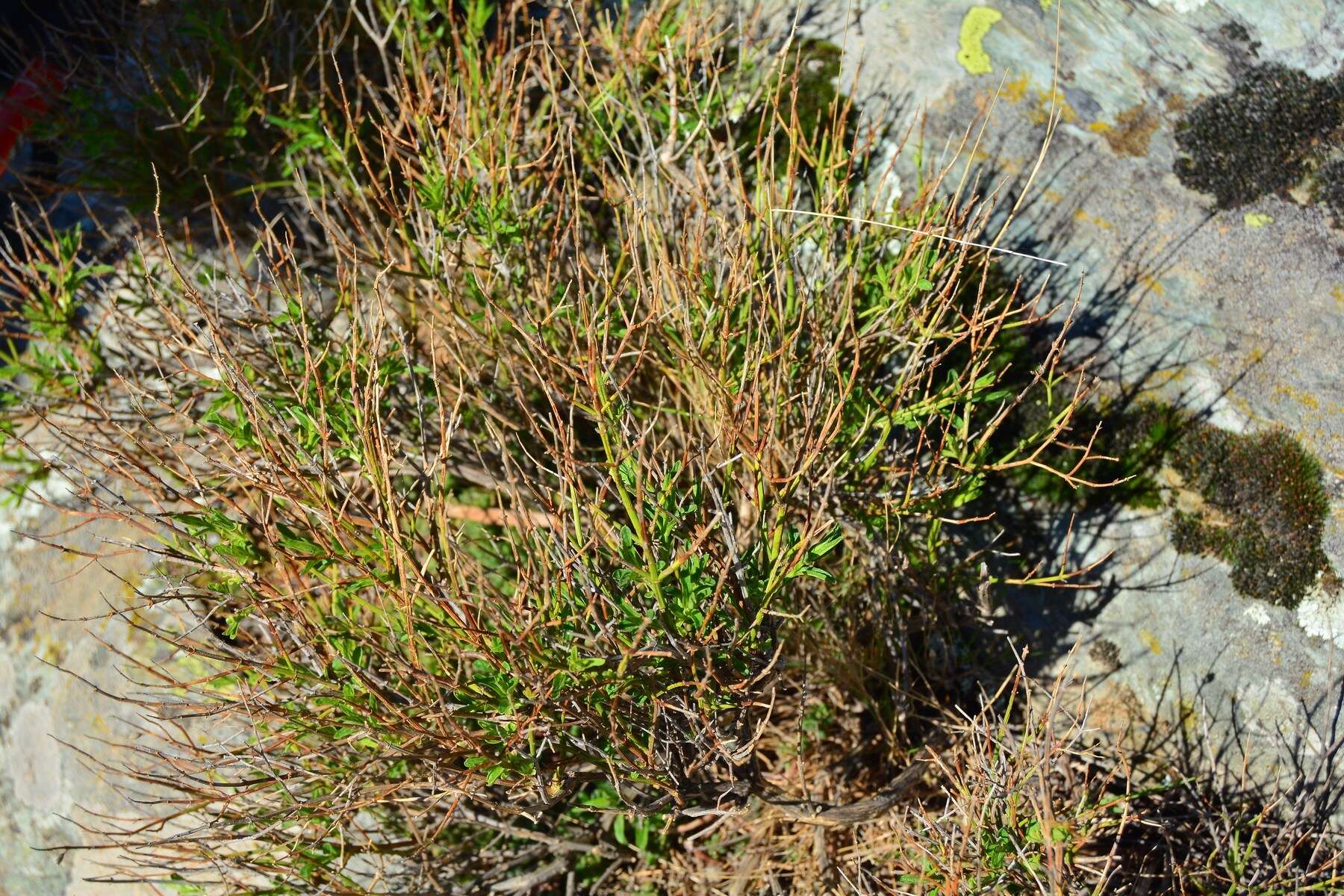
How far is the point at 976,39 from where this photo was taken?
134 inches

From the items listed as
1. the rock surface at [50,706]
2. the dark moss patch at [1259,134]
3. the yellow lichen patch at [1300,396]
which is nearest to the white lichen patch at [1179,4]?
the dark moss patch at [1259,134]

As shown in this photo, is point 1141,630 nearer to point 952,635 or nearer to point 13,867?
point 952,635

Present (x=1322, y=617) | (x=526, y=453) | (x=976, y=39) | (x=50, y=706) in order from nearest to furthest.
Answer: (x=526, y=453)
(x=1322, y=617)
(x=976, y=39)
(x=50, y=706)

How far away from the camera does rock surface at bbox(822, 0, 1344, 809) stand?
2.83m

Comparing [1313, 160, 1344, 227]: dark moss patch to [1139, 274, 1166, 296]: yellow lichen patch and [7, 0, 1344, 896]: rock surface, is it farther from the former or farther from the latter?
[1139, 274, 1166, 296]: yellow lichen patch

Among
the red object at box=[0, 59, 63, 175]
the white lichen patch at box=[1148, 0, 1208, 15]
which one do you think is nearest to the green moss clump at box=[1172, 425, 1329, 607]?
the white lichen patch at box=[1148, 0, 1208, 15]

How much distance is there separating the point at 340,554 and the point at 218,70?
2.46 meters

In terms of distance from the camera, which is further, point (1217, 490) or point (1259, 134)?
point (1259, 134)

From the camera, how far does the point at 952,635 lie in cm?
299

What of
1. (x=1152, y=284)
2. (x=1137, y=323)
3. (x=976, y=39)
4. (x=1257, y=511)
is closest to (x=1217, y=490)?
(x=1257, y=511)

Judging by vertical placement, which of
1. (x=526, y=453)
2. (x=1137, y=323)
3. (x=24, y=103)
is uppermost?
(x=1137, y=323)

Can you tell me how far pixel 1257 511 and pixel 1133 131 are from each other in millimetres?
1313

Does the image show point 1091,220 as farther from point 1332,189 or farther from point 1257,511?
point 1257,511

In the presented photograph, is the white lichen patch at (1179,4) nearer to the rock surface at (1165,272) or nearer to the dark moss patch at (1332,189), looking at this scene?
the rock surface at (1165,272)
